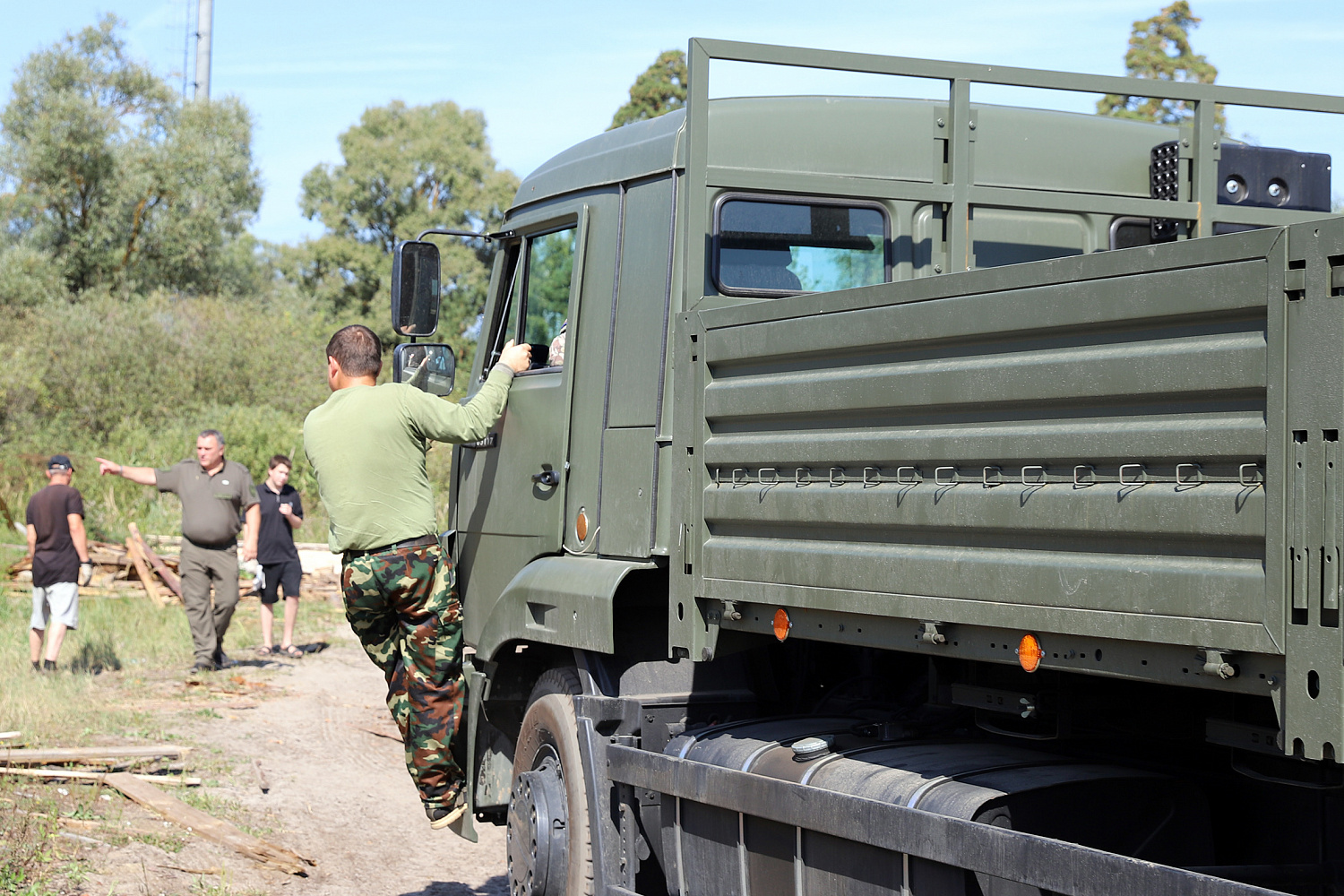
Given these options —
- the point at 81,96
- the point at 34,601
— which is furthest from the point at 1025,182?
the point at 81,96

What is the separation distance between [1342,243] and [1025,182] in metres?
2.86

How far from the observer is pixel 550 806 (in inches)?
198

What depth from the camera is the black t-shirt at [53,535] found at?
37.7ft

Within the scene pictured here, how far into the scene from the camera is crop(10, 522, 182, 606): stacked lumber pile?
17.1 metres

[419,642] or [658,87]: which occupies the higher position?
[658,87]

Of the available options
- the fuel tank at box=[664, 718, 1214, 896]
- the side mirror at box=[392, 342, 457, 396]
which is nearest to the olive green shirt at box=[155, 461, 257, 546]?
the side mirror at box=[392, 342, 457, 396]

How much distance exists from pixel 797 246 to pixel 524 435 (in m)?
1.41

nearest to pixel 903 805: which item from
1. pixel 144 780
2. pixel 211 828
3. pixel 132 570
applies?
pixel 211 828

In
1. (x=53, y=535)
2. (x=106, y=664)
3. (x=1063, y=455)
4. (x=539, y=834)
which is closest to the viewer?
(x=1063, y=455)

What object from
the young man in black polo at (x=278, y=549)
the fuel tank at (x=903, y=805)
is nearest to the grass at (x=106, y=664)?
the young man in black polo at (x=278, y=549)

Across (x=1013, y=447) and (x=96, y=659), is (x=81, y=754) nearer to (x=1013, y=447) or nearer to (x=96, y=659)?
(x=96, y=659)

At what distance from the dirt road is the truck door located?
173cm

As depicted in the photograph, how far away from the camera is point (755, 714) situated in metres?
4.86

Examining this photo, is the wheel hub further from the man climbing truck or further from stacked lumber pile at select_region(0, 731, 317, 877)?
stacked lumber pile at select_region(0, 731, 317, 877)
